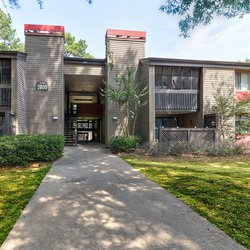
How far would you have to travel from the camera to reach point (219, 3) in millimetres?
7527

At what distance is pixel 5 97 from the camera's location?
15.1 meters

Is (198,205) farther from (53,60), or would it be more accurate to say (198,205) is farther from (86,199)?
(53,60)

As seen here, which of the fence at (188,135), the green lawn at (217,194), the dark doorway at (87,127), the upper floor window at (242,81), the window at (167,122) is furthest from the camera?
the dark doorway at (87,127)

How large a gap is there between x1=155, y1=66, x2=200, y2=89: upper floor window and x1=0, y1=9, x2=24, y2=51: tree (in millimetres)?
29305

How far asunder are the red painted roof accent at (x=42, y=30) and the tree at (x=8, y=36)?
71.6 feet

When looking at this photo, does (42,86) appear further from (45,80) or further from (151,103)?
(151,103)

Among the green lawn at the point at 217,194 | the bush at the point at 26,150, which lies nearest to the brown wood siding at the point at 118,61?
the bush at the point at 26,150

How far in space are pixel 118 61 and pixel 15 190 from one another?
13403 mm

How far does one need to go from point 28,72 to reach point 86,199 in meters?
14.0

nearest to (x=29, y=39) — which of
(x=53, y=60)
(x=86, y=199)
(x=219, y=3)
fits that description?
(x=53, y=60)

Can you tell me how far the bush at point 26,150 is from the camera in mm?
9180

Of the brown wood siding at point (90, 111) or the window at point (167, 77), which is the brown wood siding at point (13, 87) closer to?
the brown wood siding at point (90, 111)

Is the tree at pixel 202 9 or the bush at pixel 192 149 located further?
the bush at pixel 192 149

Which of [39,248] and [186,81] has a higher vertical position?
[186,81]
